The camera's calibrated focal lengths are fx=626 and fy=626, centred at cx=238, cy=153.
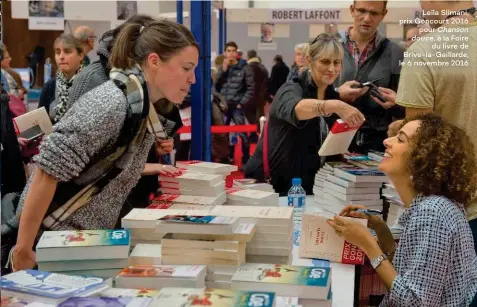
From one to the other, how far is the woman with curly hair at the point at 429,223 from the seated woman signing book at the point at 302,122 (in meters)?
1.06

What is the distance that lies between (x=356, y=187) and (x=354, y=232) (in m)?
0.81

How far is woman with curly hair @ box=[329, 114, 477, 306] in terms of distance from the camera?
1.95 m

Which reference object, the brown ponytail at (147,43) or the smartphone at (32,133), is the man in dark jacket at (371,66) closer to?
the brown ponytail at (147,43)

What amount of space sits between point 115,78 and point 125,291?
0.87 meters

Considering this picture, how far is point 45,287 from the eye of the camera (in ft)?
5.01

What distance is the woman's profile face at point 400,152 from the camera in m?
2.21

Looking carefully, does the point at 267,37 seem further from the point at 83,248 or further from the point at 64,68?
the point at 83,248

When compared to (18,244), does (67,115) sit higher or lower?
higher

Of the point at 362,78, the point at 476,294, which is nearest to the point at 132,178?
the point at 476,294

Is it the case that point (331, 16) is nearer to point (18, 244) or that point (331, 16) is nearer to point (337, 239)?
point (337, 239)

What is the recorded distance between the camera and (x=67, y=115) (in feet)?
6.81

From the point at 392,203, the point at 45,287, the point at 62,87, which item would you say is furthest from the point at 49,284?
the point at 62,87

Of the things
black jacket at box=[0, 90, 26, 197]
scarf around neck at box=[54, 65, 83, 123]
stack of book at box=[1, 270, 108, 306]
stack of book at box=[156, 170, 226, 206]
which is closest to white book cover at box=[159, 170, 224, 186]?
stack of book at box=[156, 170, 226, 206]

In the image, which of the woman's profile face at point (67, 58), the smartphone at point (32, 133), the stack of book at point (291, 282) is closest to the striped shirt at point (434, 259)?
the stack of book at point (291, 282)
